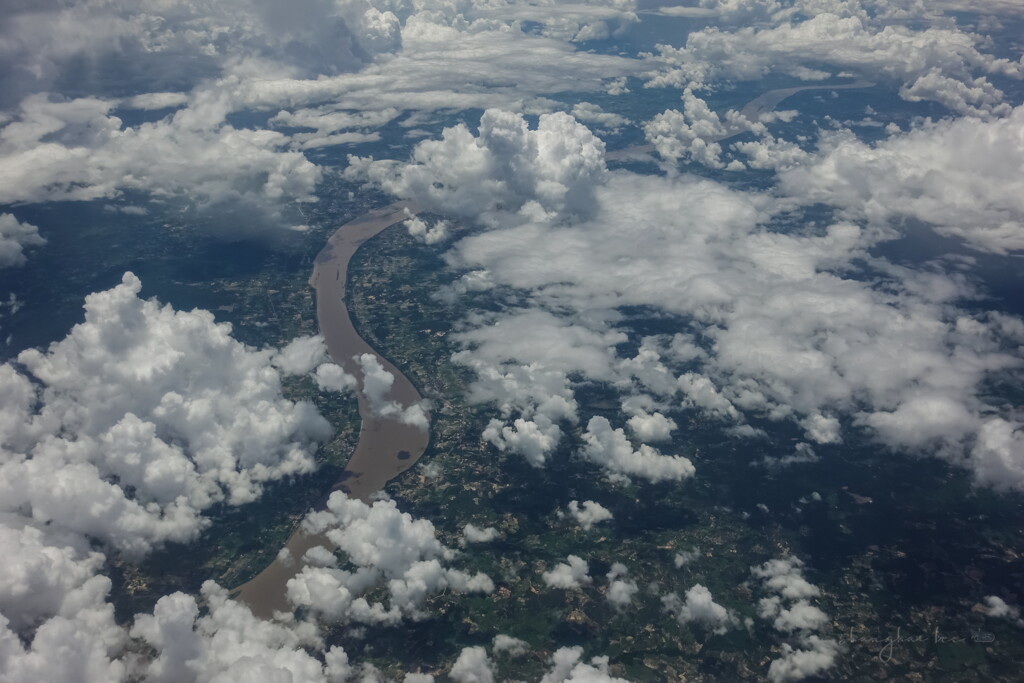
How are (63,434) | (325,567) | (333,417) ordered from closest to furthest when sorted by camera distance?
(325,567), (63,434), (333,417)

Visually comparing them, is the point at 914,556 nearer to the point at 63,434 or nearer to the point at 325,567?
the point at 325,567

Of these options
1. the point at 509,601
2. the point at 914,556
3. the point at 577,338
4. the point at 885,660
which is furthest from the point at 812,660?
the point at 577,338

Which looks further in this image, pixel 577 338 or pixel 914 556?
pixel 577 338

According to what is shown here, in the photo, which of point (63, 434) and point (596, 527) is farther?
point (596, 527)

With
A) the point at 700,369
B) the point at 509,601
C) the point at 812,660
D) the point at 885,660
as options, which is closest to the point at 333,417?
the point at 509,601

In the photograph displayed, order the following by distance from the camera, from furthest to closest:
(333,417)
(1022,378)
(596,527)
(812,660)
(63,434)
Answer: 1. (1022,378)
2. (333,417)
3. (596,527)
4. (63,434)
5. (812,660)

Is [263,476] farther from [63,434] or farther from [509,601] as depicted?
[509,601]

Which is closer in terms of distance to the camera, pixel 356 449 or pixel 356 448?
pixel 356 449

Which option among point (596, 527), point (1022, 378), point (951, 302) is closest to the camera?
point (596, 527)

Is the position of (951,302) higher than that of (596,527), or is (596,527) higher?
(951,302)
